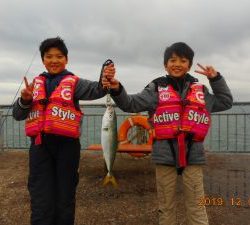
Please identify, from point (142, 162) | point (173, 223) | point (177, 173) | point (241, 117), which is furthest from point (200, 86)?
point (241, 117)


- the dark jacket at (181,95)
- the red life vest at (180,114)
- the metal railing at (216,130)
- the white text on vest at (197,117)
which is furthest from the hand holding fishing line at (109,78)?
the metal railing at (216,130)

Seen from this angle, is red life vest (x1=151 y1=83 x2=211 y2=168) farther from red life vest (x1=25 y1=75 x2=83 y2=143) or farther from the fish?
red life vest (x1=25 y1=75 x2=83 y2=143)

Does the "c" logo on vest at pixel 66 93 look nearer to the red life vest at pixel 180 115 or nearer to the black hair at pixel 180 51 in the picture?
the red life vest at pixel 180 115

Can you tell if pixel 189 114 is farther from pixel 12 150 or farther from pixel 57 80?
pixel 12 150

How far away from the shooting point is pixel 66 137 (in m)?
4.70

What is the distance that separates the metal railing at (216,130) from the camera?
10648 millimetres

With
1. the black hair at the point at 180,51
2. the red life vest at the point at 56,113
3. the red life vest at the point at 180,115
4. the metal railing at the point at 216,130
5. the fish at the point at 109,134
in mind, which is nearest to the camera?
the red life vest at the point at 56,113

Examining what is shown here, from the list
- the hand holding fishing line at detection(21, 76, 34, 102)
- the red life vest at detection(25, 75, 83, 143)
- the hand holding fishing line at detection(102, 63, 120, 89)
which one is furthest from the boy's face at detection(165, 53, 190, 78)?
the hand holding fishing line at detection(21, 76, 34, 102)

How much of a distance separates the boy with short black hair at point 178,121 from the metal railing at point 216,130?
5766 millimetres

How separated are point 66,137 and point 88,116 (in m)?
6.49

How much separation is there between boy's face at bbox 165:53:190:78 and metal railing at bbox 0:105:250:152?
581cm

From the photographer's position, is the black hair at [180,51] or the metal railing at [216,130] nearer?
the black hair at [180,51]

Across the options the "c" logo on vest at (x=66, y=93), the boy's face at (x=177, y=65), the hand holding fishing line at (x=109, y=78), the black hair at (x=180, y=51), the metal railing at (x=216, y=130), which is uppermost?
the black hair at (x=180, y=51)

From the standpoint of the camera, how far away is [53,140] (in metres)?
4.69
